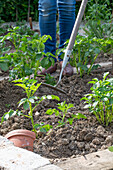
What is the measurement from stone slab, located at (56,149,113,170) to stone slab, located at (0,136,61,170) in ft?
0.47

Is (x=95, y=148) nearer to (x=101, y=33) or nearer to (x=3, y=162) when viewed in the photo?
(x=3, y=162)

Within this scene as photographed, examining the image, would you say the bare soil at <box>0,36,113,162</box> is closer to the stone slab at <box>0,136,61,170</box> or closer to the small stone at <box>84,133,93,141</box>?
the small stone at <box>84,133,93,141</box>

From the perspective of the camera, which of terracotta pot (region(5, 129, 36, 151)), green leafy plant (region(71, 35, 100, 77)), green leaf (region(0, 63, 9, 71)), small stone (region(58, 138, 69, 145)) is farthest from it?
green leafy plant (region(71, 35, 100, 77))

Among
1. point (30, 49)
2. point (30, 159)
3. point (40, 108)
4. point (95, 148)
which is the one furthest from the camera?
point (30, 49)

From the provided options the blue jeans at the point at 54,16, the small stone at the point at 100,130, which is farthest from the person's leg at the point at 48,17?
the small stone at the point at 100,130

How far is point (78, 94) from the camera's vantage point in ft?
8.70

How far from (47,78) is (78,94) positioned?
0.38 m

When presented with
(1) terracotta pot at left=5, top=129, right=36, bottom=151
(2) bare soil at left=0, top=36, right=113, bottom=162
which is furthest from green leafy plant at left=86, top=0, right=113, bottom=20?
(1) terracotta pot at left=5, top=129, right=36, bottom=151

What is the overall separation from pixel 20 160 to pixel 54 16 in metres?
2.04

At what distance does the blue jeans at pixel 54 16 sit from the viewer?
2.98 meters

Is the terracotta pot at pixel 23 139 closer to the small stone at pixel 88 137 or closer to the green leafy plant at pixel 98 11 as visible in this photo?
the small stone at pixel 88 137

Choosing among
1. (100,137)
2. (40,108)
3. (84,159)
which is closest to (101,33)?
(40,108)

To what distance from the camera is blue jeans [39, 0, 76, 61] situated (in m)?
2.98

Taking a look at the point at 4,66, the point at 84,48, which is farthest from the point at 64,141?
the point at 84,48
